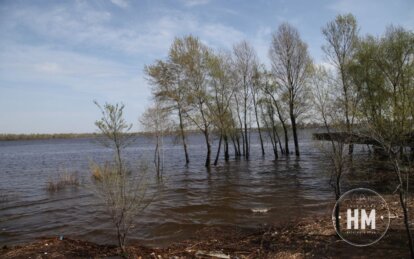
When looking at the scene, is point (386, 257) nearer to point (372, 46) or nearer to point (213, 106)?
point (372, 46)

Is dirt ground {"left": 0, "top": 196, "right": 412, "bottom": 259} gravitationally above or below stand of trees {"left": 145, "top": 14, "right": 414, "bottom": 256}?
below

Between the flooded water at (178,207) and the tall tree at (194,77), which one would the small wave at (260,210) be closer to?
the flooded water at (178,207)

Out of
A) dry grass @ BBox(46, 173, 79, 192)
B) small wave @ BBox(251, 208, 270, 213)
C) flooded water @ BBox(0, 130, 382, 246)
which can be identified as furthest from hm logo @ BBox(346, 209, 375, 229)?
dry grass @ BBox(46, 173, 79, 192)

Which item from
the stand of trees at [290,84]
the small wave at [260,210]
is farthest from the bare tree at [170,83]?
the small wave at [260,210]

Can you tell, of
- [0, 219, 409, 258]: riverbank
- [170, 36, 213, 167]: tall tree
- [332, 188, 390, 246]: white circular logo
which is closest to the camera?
[0, 219, 409, 258]: riverbank

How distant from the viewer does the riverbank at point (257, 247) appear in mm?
7168

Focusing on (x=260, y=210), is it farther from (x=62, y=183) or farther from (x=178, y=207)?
(x=62, y=183)

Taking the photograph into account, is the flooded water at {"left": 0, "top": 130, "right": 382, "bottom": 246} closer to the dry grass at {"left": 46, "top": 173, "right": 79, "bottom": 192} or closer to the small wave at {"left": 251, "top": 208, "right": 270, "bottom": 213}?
the small wave at {"left": 251, "top": 208, "right": 270, "bottom": 213}

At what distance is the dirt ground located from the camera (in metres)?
7.18

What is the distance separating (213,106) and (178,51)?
6364 millimetres

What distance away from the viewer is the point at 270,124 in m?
44.2

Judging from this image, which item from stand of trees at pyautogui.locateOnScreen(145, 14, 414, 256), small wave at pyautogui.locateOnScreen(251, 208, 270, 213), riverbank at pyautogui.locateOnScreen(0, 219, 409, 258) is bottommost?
small wave at pyautogui.locateOnScreen(251, 208, 270, 213)

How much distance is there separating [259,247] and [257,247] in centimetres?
7

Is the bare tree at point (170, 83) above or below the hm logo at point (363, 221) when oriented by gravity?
above
